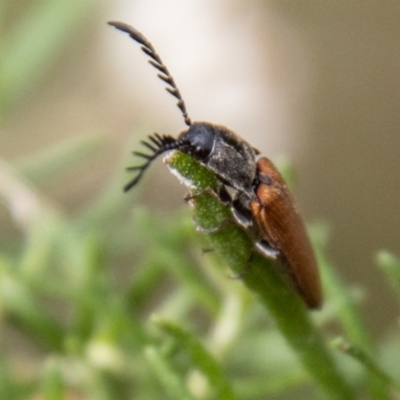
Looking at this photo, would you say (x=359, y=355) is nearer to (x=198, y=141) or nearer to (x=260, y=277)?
(x=260, y=277)

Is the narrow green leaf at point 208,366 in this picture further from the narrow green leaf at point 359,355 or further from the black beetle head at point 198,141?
the black beetle head at point 198,141

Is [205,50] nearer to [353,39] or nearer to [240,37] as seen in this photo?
[240,37]

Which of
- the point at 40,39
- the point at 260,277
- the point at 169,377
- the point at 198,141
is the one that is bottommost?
the point at 169,377

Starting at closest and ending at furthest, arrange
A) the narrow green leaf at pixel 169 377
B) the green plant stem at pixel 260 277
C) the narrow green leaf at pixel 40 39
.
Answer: the green plant stem at pixel 260 277 < the narrow green leaf at pixel 169 377 < the narrow green leaf at pixel 40 39

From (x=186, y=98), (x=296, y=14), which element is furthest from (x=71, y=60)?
(x=296, y=14)

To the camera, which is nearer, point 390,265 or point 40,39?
point 390,265

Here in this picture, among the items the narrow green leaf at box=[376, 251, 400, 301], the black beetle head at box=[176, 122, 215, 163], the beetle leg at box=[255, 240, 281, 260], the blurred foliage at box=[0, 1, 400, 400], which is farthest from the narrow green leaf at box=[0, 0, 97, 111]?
the narrow green leaf at box=[376, 251, 400, 301]

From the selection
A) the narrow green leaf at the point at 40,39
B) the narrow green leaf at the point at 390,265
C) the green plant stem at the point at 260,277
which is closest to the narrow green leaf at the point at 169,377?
the green plant stem at the point at 260,277

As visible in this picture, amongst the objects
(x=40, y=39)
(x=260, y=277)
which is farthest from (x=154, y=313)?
(x=40, y=39)
